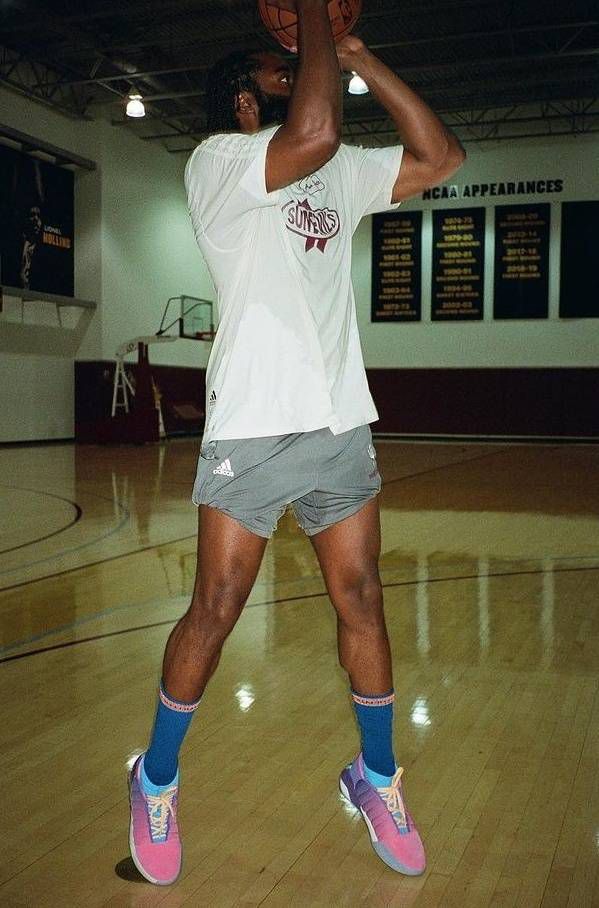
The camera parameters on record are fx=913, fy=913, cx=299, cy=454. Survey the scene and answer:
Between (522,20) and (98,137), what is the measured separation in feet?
24.3

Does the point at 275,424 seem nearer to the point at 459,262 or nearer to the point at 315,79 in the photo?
the point at 315,79

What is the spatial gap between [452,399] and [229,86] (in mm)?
16688

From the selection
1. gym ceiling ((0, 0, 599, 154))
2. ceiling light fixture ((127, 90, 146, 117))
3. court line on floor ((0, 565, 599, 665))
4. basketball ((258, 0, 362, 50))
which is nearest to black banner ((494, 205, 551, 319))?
gym ceiling ((0, 0, 599, 154))

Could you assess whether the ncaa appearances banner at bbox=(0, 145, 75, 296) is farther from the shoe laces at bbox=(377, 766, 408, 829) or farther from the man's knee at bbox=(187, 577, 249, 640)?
the shoe laces at bbox=(377, 766, 408, 829)

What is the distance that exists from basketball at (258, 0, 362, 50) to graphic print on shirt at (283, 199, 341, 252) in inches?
20.2

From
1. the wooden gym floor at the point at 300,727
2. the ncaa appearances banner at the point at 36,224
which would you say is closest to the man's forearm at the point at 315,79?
the wooden gym floor at the point at 300,727

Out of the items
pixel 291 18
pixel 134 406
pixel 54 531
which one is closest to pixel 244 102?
pixel 291 18

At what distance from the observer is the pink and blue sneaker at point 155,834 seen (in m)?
1.63

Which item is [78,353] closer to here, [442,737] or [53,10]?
[53,10]

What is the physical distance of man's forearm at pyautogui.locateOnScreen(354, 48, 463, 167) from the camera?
5.65 ft

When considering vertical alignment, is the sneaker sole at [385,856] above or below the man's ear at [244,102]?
below

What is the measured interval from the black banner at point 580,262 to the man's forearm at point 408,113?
16.0m

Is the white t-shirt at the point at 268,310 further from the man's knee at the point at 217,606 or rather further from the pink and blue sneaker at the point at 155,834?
the pink and blue sneaker at the point at 155,834

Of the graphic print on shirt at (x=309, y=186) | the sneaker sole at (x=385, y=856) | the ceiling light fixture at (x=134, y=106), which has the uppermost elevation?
the ceiling light fixture at (x=134, y=106)
